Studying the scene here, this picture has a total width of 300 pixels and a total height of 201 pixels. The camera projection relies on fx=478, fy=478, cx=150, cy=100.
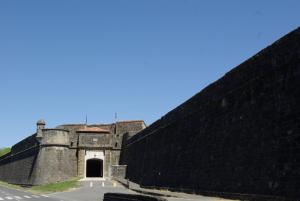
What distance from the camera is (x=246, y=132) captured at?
17172 millimetres

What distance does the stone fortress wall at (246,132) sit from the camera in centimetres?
1391

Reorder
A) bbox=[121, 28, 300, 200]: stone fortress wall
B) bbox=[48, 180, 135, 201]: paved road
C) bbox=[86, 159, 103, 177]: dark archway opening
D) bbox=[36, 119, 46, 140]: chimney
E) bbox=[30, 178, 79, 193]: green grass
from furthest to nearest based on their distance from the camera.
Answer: bbox=[86, 159, 103, 177]: dark archway opening < bbox=[36, 119, 46, 140]: chimney < bbox=[30, 178, 79, 193]: green grass < bbox=[48, 180, 135, 201]: paved road < bbox=[121, 28, 300, 200]: stone fortress wall

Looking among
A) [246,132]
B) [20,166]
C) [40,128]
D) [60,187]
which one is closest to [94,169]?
[40,128]

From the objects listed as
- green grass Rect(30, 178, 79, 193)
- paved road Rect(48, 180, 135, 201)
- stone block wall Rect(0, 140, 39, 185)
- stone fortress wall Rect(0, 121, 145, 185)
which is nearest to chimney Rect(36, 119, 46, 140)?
stone fortress wall Rect(0, 121, 145, 185)

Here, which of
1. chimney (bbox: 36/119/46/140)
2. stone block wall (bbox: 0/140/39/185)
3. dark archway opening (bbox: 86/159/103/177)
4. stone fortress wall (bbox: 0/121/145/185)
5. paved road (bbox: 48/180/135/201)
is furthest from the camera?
dark archway opening (bbox: 86/159/103/177)

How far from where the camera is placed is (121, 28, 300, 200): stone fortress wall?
13.9 m

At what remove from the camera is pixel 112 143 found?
174 feet

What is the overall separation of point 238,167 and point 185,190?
679cm

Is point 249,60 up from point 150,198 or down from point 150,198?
up

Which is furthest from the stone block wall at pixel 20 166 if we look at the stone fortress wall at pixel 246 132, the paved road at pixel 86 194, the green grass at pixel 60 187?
the stone fortress wall at pixel 246 132

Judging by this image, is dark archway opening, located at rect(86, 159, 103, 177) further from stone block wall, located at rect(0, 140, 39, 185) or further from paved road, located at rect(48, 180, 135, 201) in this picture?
paved road, located at rect(48, 180, 135, 201)

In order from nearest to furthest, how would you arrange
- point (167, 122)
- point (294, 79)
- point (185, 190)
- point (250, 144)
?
point (294, 79) < point (250, 144) < point (185, 190) < point (167, 122)

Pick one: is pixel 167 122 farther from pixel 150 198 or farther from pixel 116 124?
pixel 116 124

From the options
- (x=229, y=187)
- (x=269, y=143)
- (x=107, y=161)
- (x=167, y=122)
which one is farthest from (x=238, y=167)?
(x=107, y=161)
